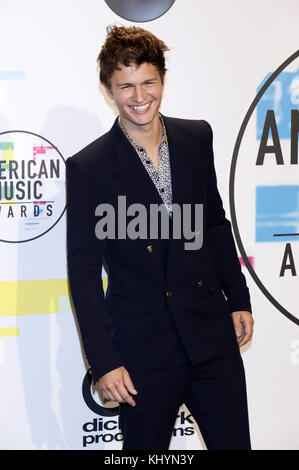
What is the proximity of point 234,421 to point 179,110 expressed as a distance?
122 centimetres

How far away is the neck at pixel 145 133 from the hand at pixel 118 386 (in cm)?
66

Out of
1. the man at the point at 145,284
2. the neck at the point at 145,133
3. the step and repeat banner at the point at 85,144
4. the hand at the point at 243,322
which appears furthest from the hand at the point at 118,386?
the step and repeat banner at the point at 85,144

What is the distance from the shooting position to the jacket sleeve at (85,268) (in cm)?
159

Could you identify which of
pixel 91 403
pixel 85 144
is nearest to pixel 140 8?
pixel 85 144

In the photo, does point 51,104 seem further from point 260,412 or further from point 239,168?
point 260,412

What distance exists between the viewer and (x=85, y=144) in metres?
2.24

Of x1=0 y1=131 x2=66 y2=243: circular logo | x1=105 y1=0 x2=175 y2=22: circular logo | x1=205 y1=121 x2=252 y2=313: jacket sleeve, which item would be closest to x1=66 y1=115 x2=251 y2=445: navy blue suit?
x1=205 y1=121 x2=252 y2=313: jacket sleeve

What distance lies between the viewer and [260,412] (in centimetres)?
259

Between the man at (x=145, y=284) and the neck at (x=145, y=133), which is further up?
the neck at (x=145, y=133)

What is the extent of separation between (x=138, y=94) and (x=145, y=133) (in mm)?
139

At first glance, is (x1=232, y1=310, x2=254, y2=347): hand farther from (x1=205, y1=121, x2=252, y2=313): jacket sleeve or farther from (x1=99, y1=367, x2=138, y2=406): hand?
(x1=99, y1=367, x2=138, y2=406): hand

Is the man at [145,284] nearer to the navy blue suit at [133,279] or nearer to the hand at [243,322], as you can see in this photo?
the navy blue suit at [133,279]

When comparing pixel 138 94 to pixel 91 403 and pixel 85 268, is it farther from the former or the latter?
pixel 91 403

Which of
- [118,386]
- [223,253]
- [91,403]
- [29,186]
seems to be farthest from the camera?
[91,403]
